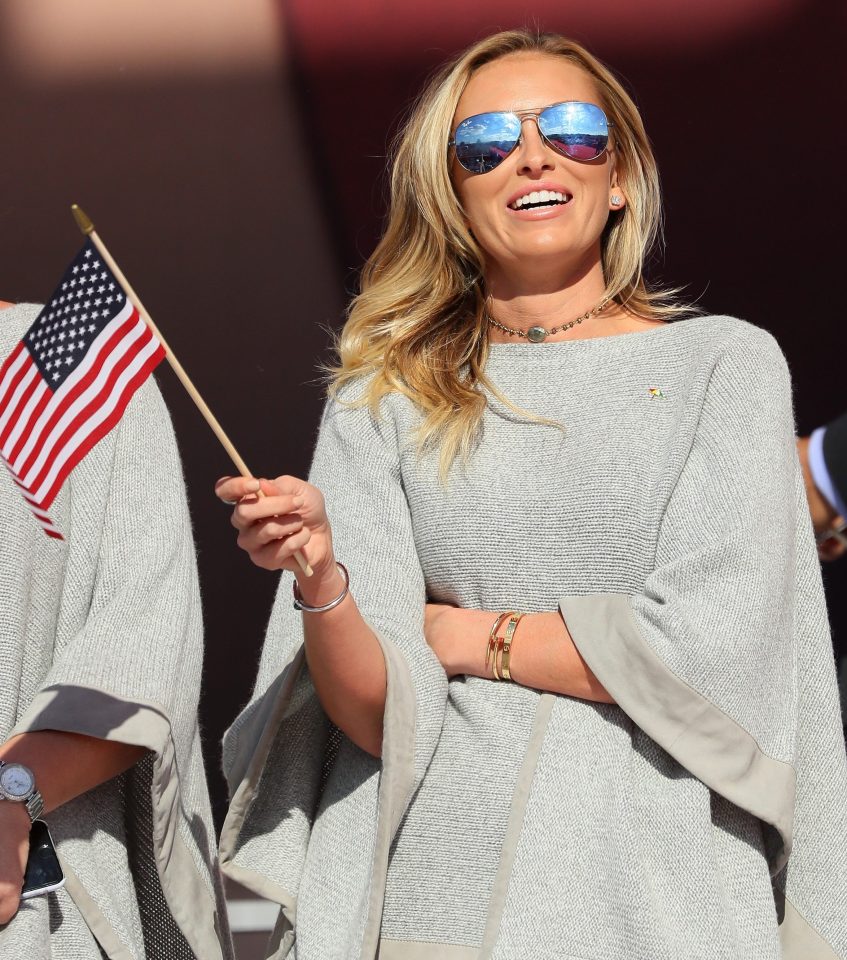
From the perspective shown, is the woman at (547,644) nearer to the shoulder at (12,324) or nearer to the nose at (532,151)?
the nose at (532,151)

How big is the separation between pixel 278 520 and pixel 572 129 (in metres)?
1.04

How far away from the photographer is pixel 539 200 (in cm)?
271

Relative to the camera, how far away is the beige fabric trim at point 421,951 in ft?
7.34

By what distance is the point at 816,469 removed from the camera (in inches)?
124

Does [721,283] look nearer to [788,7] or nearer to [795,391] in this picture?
[795,391]

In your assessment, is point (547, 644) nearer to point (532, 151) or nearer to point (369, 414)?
point (369, 414)

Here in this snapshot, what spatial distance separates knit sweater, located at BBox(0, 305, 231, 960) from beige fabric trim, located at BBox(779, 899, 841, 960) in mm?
903

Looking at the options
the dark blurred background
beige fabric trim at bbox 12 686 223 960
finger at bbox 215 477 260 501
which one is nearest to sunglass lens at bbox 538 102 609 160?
the dark blurred background

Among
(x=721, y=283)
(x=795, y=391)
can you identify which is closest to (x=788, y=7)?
(x=721, y=283)

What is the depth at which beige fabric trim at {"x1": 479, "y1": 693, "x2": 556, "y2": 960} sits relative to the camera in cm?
222

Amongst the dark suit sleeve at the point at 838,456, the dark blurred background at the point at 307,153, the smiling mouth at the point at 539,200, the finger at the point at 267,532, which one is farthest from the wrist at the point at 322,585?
the dark blurred background at the point at 307,153

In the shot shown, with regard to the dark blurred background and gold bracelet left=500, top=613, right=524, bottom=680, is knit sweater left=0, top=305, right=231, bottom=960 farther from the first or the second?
the dark blurred background

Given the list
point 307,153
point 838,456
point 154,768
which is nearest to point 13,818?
point 154,768

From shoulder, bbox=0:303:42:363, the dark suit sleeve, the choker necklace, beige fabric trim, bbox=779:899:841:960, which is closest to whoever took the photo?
beige fabric trim, bbox=779:899:841:960
